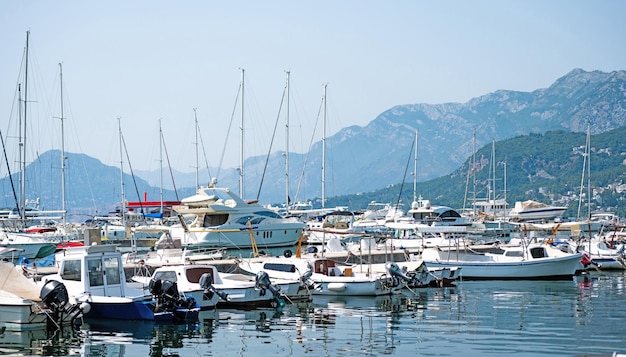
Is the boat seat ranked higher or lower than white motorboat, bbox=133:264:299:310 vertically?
higher

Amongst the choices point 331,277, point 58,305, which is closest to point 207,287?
point 58,305

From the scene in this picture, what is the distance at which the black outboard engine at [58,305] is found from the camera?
2855 centimetres

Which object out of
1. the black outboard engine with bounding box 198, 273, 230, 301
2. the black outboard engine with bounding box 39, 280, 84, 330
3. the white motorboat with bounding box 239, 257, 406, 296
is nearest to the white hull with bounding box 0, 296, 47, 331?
the black outboard engine with bounding box 39, 280, 84, 330

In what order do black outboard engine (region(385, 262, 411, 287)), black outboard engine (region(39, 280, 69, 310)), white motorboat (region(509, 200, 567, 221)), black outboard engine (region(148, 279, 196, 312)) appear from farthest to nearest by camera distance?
white motorboat (region(509, 200, 567, 221))
black outboard engine (region(385, 262, 411, 287))
black outboard engine (region(148, 279, 196, 312))
black outboard engine (region(39, 280, 69, 310))

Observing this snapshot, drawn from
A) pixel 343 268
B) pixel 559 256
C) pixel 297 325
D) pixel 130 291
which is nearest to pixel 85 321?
pixel 130 291

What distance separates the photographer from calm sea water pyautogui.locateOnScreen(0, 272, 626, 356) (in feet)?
84.4

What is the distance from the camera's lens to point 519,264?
1884 inches

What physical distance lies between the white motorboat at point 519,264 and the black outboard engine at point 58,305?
75.2ft

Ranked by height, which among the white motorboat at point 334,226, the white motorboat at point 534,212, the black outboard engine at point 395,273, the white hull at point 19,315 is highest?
the white motorboat at point 534,212

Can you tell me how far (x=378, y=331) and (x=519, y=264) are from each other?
67.1ft

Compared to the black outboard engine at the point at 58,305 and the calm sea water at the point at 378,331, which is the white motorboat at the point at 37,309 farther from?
the calm sea water at the point at 378,331

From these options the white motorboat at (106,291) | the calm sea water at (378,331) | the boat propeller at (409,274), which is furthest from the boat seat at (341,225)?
the white motorboat at (106,291)

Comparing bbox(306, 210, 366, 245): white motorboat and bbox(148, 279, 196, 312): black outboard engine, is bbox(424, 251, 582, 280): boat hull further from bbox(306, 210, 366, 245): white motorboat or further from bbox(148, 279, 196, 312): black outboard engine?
bbox(306, 210, 366, 245): white motorboat

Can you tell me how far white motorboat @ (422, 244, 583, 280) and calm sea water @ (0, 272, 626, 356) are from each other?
8.51 m
